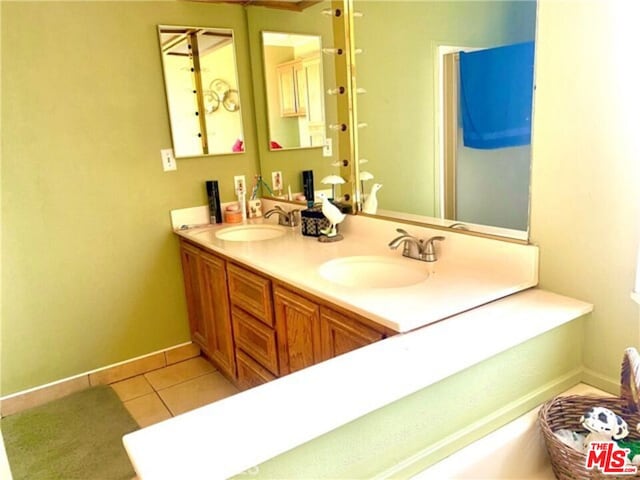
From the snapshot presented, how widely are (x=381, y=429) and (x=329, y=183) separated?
4.77 feet

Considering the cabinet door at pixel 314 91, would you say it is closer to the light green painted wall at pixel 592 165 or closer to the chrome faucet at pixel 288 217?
the chrome faucet at pixel 288 217

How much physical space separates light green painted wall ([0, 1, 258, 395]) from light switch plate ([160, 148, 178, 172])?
0.03m

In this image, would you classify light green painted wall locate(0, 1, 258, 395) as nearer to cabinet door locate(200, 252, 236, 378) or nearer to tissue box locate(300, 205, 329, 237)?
cabinet door locate(200, 252, 236, 378)

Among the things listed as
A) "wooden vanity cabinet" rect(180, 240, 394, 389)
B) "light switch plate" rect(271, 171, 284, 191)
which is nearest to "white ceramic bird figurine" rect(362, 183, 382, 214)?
"wooden vanity cabinet" rect(180, 240, 394, 389)

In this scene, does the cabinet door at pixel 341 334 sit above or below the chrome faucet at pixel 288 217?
below

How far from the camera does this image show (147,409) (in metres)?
2.30

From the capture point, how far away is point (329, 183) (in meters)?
2.26

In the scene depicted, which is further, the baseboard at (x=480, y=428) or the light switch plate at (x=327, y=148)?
the light switch plate at (x=327, y=148)

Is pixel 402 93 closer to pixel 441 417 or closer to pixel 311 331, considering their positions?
pixel 311 331

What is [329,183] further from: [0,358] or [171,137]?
[0,358]

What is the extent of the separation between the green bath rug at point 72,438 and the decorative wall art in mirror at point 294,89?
1735mm

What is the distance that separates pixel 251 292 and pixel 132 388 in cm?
112

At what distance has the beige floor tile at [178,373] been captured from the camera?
255 cm

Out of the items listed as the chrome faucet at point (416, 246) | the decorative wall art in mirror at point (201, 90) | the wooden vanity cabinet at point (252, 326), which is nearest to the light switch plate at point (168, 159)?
the decorative wall art in mirror at point (201, 90)
